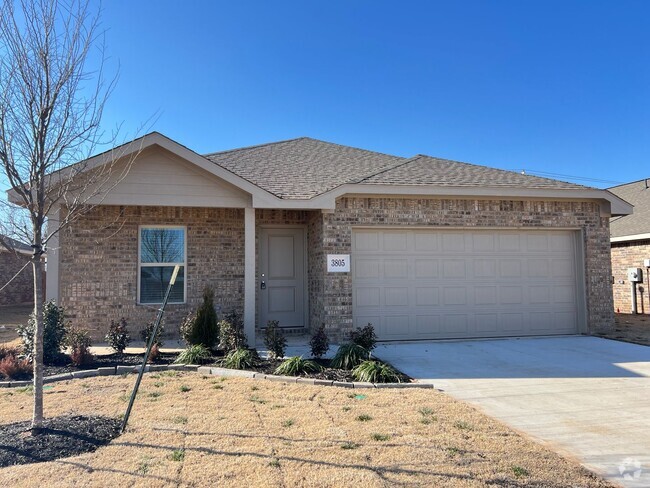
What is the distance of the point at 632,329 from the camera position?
11.5 meters

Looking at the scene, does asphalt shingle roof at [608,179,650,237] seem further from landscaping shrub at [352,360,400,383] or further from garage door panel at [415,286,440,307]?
landscaping shrub at [352,360,400,383]

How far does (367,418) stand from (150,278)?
6741 millimetres

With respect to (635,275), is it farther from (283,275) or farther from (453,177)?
(283,275)

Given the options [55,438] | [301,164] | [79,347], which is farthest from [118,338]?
[301,164]

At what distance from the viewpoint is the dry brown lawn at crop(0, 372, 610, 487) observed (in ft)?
11.4

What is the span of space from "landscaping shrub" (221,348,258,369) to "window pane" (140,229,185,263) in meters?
3.43

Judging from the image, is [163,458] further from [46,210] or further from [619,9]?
[619,9]

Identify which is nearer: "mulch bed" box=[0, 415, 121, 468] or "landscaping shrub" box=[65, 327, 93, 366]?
"mulch bed" box=[0, 415, 121, 468]

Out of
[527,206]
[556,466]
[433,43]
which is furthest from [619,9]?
[556,466]

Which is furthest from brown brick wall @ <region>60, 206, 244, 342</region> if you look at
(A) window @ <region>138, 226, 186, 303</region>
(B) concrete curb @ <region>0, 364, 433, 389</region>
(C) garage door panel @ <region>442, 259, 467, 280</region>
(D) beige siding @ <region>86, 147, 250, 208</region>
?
(C) garage door panel @ <region>442, 259, 467, 280</region>

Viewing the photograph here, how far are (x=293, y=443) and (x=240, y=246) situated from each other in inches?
263

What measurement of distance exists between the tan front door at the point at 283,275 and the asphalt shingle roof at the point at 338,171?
1322 millimetres

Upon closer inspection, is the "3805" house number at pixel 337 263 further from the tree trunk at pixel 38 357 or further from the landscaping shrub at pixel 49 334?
the tree trunk at pixel 38 357

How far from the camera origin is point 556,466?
3730mm
